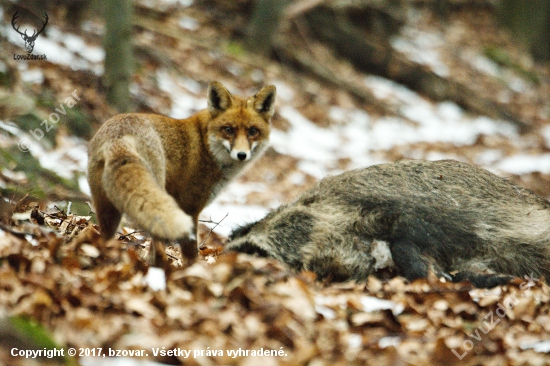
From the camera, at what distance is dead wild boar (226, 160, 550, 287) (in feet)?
17.6

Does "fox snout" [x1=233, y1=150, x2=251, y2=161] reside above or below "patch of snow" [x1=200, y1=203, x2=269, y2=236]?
above

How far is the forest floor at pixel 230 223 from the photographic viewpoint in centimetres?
388

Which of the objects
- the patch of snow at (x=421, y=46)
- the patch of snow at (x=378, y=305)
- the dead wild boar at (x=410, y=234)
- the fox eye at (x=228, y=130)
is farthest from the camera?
the patch of snow at (x=421, y=46)

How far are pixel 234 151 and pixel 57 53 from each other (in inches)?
257

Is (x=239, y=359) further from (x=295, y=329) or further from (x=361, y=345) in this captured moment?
(x=361, y=345)

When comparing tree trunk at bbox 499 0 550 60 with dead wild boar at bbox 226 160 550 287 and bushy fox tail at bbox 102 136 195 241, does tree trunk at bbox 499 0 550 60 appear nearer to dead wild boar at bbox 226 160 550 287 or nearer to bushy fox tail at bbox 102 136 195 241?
dead wild boar at bbox 226 160 550 287

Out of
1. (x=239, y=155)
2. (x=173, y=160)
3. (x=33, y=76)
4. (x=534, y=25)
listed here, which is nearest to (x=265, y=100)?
(x=239, y=155)

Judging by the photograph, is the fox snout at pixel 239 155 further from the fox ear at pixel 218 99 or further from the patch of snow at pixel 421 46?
the patch of snow at pixel 421 46

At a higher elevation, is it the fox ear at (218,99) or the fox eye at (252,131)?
the fox ear at (218,99)

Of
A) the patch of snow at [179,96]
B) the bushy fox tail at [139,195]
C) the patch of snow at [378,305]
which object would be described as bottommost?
the patch of snow at [378,305]

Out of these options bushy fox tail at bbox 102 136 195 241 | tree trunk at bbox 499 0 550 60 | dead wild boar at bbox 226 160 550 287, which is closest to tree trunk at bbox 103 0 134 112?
bushy fox tail at bbox 102 136 195 241

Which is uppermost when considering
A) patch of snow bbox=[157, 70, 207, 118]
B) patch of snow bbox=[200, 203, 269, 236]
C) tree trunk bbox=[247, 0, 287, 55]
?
tree trunk bbox=[247, 0, 287, 55]

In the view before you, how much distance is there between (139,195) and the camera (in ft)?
15.1

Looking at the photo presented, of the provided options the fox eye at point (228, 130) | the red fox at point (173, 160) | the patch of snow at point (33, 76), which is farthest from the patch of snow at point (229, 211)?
the patch of snow at point (33, 76)
